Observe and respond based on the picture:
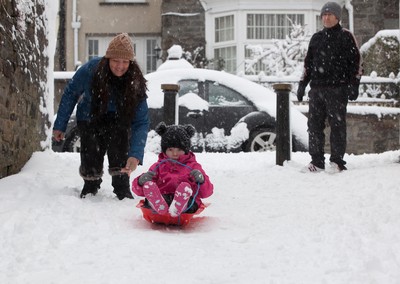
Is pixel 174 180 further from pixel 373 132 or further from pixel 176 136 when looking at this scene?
pixel 373 132

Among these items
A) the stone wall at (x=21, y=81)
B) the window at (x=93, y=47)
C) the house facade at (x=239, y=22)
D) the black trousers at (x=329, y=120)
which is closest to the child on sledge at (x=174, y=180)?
the stone wall at (x=21, y=81)

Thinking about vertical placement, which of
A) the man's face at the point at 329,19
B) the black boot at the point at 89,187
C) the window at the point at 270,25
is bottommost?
the black boot at the point at 89,187

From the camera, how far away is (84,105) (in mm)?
4602

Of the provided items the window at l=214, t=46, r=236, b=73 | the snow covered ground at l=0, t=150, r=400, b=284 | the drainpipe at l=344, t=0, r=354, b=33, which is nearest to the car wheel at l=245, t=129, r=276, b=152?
the snow covered ground at l=0, t=150, r=400, b=284

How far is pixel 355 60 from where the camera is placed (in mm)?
6105

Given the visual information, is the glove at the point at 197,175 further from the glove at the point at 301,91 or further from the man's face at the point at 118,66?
the glove at the point at 301,91

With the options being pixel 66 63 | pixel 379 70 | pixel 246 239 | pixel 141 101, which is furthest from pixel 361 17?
pixel 246 239

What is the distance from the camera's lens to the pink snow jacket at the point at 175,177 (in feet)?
12.8

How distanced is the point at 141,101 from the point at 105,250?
69.1 inches

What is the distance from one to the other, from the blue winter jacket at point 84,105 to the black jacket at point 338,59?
7.73 feet

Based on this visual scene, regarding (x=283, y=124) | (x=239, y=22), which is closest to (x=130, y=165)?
(x=283, y=124)

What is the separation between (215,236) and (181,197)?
0.34 m

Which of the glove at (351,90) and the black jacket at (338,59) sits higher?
the black jacket at (338,59)

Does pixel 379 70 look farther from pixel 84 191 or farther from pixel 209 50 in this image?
pixel 84 191
